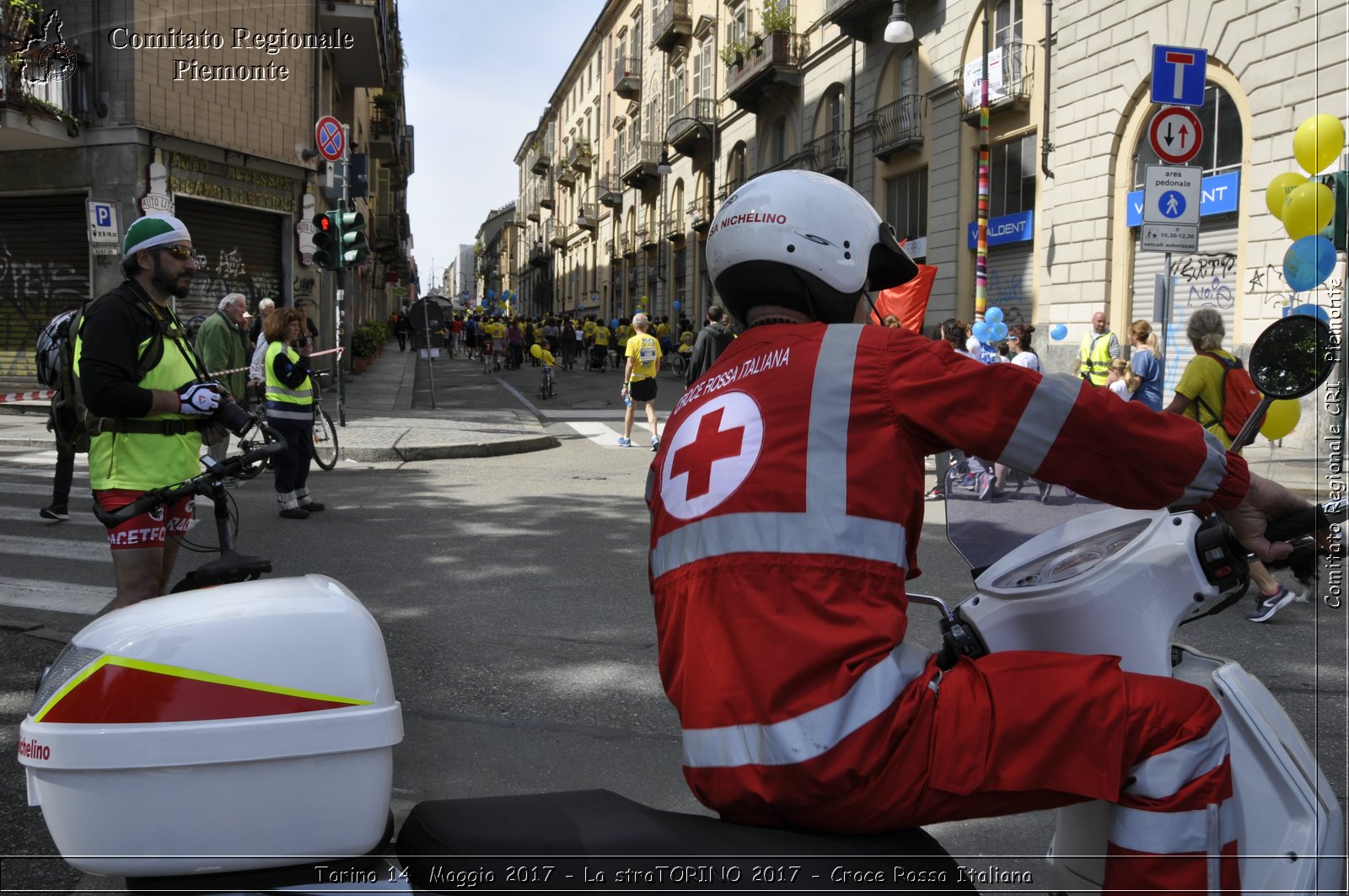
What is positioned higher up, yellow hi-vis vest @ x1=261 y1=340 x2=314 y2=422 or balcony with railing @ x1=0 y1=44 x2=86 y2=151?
balcony with railing @ x1=0 y1=44 x2=86 y2=151

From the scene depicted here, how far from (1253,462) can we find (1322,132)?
310cm

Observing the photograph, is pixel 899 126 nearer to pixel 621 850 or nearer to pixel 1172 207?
pixel 1172 207

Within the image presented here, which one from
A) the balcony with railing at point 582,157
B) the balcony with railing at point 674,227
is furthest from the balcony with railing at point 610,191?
the balcony with railing at point 674,227

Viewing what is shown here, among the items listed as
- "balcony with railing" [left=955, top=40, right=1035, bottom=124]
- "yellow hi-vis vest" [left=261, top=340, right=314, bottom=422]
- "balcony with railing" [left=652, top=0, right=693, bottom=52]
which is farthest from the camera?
"balcony with railing" [left=652, top=0, right=693, bottom=52]

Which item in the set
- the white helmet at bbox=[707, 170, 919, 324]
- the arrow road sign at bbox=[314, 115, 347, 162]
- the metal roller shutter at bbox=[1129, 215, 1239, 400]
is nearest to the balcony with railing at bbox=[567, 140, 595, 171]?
the arrow road sign at bbox=[314, 115, 347, 162]

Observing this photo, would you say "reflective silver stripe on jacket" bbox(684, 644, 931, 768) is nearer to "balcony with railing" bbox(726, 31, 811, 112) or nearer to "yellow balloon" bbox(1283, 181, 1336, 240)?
"yellow balloon" bbox(1283, 181, 1336, 240)

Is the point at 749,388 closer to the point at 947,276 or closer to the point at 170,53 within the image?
the point at 170,53

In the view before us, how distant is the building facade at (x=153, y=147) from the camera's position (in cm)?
1647

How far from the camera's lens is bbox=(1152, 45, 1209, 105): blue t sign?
944 cm

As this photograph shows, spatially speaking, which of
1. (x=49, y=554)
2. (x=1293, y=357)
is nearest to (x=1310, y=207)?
(x=1293, y=357)

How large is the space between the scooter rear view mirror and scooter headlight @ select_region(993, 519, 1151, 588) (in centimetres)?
34

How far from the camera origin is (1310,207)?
979 centimetres

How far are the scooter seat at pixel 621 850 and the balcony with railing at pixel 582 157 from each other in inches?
2554

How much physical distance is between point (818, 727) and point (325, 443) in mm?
11121
